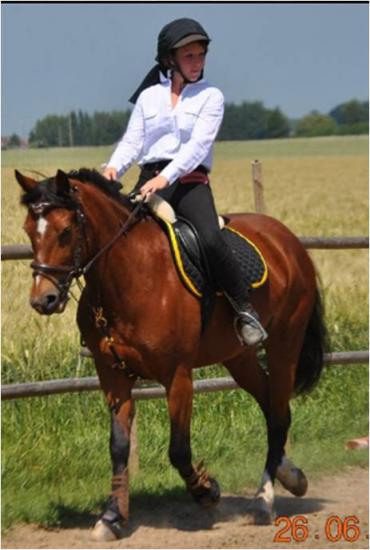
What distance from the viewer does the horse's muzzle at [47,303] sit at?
564cm

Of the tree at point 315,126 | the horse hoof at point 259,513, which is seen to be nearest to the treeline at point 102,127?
the horse hoof at point 259,513

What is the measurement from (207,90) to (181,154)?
43 centimetres

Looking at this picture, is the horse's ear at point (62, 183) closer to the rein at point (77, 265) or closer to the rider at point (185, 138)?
the rein at point (77, 265)

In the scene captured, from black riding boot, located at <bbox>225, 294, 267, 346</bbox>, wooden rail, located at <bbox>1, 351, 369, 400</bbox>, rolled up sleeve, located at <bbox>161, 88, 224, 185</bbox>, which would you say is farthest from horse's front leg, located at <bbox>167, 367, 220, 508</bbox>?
wooden rail, located at <bbox>1, 351, 369, 400</bbox>

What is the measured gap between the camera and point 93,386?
24.2 feet

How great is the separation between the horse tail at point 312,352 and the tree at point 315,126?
49399 mm

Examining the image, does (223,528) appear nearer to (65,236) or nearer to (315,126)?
(65,236)

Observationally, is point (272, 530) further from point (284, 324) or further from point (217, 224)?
point (217, 224)

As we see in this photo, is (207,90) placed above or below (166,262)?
above

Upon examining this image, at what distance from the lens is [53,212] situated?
5.79m

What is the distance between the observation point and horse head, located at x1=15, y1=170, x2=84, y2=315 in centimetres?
568

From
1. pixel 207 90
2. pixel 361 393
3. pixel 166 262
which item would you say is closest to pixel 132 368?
pixel 166 262

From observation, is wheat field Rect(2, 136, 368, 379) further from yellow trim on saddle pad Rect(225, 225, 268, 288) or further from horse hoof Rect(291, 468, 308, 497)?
horse hoof Rect(291, 468, 308, 497)

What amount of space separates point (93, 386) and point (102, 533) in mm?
1366
